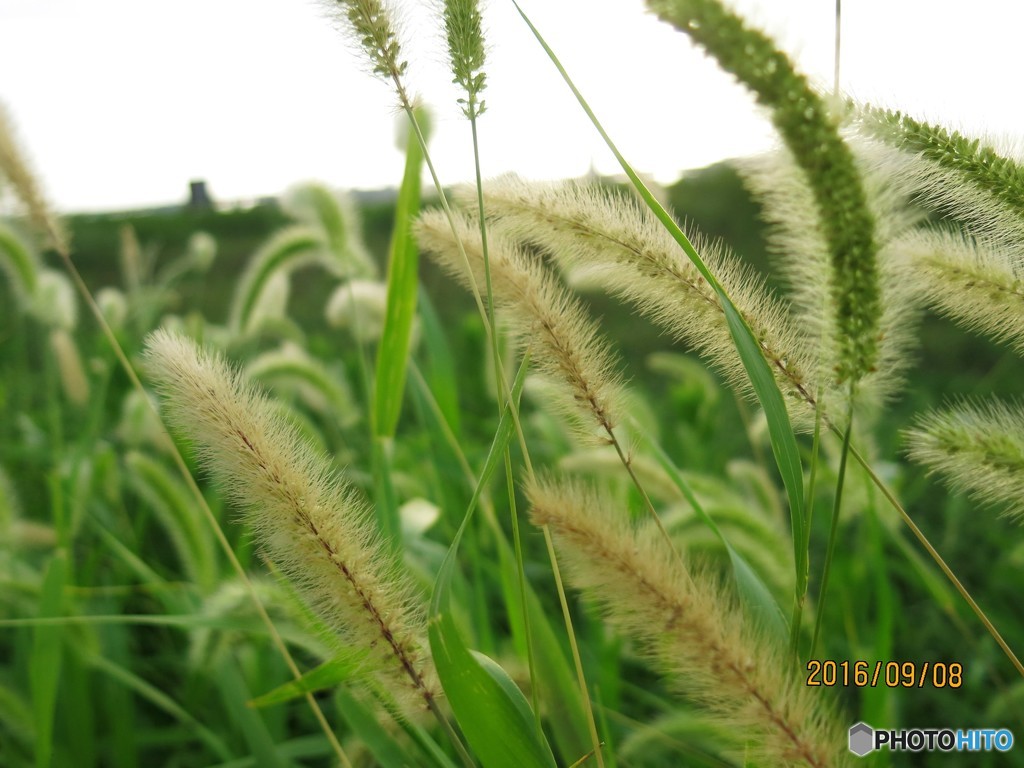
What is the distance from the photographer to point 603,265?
719 millimetres

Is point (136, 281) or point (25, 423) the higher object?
point (136, 281)

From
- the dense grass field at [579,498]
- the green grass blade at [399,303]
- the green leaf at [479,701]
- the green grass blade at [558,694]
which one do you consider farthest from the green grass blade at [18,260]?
the green leaf at [479,701]

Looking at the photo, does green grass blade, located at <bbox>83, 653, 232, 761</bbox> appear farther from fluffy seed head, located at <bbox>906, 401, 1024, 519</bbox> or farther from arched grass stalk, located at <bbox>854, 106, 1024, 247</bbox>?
arched grass stalk, located at <bbox>854, 106, 1024, 247</bbox>

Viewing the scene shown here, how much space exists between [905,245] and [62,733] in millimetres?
1642

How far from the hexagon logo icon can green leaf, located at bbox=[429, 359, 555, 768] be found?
465 millimetres

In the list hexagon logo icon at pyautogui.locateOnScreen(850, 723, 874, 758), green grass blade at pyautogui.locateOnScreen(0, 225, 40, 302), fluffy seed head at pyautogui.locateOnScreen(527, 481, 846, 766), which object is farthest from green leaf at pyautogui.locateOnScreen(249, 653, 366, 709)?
green grass blade at pyautogui.locateOnScreen(0, 225, 40, 302)

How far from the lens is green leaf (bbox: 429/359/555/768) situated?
57 centimetres

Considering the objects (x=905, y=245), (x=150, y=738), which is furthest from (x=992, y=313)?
(x=150, y=738)

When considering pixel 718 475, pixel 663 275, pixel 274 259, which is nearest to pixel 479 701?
pixel 663 275

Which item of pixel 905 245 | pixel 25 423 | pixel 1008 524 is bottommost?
pixel 1008 524

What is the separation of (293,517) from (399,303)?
20.6 inches

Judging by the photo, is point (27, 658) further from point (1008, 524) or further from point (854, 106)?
point (1008, 524)
